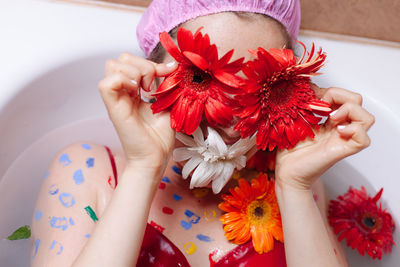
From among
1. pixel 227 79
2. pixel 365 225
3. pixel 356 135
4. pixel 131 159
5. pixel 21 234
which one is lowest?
pixel 21 234

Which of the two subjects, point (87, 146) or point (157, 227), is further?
point (87, 146)

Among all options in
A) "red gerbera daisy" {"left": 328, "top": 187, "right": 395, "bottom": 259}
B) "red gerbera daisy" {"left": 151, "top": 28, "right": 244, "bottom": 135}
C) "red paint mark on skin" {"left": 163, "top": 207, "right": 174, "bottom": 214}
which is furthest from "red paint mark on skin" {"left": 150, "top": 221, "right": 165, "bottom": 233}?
"red gerbera daisy" {"left": 328, "top": 187, "right": 395, "bottom": 259}

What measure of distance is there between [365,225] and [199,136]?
785 millimetres

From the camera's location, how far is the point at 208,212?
3.74 feet

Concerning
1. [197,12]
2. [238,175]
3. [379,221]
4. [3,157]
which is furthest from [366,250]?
[3,157]

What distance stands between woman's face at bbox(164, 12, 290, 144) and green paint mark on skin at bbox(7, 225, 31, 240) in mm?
822

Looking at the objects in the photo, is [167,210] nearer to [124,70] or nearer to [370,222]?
[124,70]

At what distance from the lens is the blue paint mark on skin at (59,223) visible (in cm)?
104

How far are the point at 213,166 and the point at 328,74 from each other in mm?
702

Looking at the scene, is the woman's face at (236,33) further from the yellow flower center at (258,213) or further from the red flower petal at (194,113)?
the yellow flower center at (258,213)

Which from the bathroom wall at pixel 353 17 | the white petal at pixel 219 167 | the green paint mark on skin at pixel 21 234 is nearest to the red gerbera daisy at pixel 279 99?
the white petal at pixel 219 167

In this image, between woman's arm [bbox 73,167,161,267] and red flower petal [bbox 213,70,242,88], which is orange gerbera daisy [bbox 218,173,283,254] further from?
red flower petal [bbox 213,70,242,88]

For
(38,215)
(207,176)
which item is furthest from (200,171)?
(38,215)

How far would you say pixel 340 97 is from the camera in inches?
32.6
